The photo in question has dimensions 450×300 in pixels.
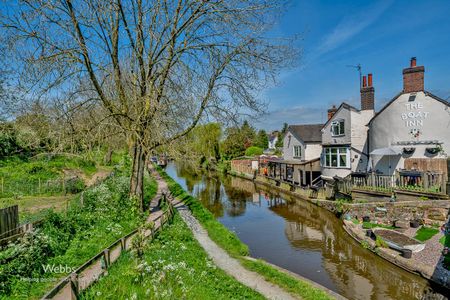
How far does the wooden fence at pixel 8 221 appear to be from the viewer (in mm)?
8766

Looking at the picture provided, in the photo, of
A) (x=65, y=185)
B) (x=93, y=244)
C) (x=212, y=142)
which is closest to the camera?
(x=93, y=244)

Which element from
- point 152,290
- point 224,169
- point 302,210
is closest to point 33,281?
point 152,290

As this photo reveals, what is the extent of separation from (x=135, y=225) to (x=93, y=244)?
2.60 meters

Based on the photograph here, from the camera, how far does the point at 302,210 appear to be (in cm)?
2450

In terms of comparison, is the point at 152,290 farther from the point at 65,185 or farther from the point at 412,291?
the point at 65,185

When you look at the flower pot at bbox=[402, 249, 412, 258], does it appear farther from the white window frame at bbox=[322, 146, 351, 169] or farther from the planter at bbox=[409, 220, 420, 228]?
the white window frame at bbox=[322, 146, 351, 169]

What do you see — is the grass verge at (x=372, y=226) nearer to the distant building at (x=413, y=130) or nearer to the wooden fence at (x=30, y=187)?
the distant building at (x=413, y=130)

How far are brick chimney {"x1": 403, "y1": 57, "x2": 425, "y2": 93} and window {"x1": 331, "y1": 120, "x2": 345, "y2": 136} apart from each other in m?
6.69

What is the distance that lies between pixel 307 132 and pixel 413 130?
16.3m

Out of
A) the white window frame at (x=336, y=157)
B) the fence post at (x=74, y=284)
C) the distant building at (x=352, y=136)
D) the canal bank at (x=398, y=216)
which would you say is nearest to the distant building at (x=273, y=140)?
the white window frame at (x=336, y=157)

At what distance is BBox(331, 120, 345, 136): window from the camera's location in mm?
27062

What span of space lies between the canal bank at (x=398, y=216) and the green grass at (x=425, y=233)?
41.0 inches

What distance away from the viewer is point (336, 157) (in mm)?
27359

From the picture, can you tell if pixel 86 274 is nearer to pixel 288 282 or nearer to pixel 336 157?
pixel 288 282
